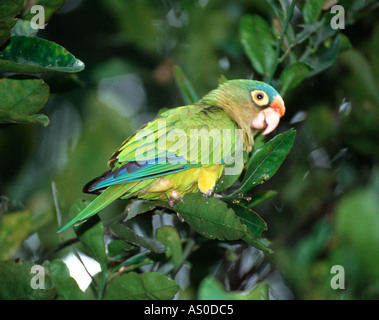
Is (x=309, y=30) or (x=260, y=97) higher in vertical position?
(x=309, y=30)

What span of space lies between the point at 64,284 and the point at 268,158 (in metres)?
0.73

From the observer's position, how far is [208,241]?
1.84 metres

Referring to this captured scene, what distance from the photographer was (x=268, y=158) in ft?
4.71

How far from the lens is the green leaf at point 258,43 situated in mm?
1907

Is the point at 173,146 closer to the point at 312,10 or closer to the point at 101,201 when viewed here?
the point at 101,201

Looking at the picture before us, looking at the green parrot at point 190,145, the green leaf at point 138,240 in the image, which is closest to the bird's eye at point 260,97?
the green parrot at point 190,145

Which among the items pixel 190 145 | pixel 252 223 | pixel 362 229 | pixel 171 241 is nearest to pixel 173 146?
pixel 190 145

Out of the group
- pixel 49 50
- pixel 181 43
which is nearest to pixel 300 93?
pixel 181 43

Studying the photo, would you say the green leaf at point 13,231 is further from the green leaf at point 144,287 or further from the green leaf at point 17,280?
the green leaf at point 144,287

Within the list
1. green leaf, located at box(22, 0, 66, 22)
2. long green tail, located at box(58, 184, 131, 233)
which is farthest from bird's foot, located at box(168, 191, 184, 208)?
green leaf, located at box(22, 0, 66, 22)

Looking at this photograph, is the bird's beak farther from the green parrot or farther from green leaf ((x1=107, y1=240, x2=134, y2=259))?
green leaf ((x1=107, y1=240, x2=134, y2=259))

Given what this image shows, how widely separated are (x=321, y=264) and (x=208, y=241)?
0.60 m

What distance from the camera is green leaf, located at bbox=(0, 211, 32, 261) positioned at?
1.73m
